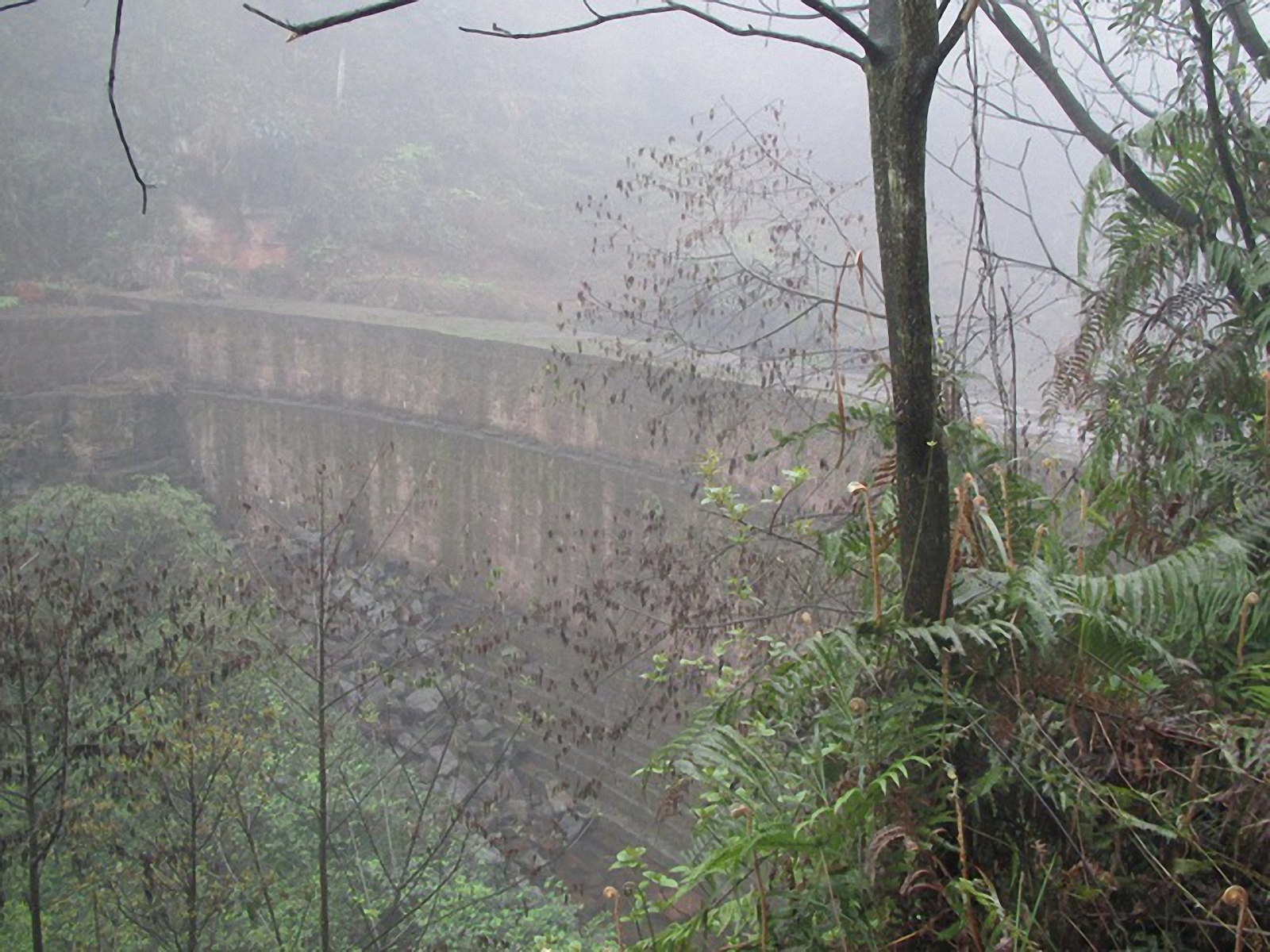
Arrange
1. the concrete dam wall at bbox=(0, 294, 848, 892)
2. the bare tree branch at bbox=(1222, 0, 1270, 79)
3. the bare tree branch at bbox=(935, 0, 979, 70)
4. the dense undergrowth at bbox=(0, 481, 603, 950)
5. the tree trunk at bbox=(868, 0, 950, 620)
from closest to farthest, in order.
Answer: the bare tree branch at bbox=(935, 0, 979, 70) → the tree trunk at bbox=(868, 0, 950, 620) → the bare tree branch at bbox=(1222, 0, 1270, 79) → the dense undergrowth at bbox=(0, 481, 603, 950) → the concrete dam wall at bbox=(0, 294, 848, 892)

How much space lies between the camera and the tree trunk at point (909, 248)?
1.63m

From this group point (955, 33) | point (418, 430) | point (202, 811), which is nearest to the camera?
point (955, 33)

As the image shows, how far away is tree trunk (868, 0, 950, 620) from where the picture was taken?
163 cm

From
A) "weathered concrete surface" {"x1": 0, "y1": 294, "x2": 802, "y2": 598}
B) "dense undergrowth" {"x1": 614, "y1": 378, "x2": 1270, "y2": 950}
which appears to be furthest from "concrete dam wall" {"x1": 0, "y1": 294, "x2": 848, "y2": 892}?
"dense undergrowth" {"x1": 614, "y1": 378, "x2": 1270, "y2": 950}

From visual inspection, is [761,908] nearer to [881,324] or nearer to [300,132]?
[881,324]

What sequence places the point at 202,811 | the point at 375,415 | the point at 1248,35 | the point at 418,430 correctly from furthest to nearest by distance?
the point at 375,415
the point at 418,430
the point at 202,811
the point at 1248,35

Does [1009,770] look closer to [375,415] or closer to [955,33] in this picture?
[955,33]

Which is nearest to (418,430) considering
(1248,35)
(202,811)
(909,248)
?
(202,811)

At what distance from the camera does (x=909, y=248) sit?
1676mm

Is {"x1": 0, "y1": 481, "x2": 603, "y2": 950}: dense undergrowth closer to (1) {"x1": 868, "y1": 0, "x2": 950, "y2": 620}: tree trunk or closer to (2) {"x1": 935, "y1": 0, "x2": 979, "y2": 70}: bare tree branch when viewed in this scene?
(1) {"x1": 868, "y1": 0, "x2": 950, "y2": 620}: tree trunk

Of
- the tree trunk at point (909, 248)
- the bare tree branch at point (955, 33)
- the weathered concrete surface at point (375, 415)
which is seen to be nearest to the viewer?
the bare tree branch at point (955, 33)

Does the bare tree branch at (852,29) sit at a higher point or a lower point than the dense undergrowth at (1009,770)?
higher

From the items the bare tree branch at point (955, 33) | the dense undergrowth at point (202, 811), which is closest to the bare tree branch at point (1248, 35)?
the bare tree branch at point (955, 33)

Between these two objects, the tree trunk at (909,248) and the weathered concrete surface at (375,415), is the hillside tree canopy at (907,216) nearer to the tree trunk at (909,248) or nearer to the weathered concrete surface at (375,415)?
the tree trunk at (909,248)
